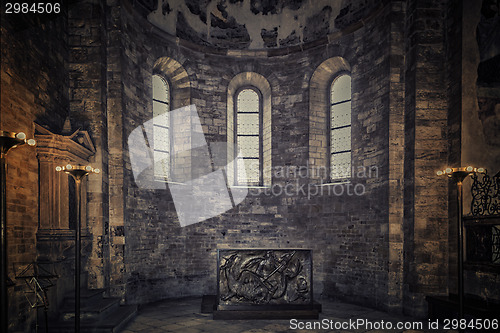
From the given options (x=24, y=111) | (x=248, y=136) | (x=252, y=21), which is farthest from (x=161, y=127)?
(x=24, y=111)

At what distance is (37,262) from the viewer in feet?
22.4

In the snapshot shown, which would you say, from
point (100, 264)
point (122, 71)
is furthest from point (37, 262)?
point (122, 71)

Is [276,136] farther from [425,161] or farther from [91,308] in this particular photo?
[91,308]

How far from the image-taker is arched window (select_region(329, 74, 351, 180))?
11258 mm

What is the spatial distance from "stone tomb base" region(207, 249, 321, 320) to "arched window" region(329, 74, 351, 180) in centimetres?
367

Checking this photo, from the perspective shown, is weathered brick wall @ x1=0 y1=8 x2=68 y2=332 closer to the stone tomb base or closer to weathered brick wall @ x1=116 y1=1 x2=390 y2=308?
weathered brick wall @ x1=116 y1=1 x2=390 y2=308

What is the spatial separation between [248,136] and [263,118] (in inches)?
30.4

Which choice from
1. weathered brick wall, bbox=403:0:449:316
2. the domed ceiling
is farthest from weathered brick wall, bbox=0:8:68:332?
weathered brick wall, bbox=403:0:449:316

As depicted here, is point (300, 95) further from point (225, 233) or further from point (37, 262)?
point (37, 262)

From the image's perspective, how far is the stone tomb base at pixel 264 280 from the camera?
8.30m

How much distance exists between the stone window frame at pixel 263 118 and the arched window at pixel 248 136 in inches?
4.5

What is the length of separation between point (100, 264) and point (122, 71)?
15.2ft

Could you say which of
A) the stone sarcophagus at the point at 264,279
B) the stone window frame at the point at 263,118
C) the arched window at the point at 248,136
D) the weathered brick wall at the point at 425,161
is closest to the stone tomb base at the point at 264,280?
the stone sarcophagus at the point at 264,279

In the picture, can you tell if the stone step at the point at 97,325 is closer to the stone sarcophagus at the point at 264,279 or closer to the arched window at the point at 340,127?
the stone sarcophagus at the point at 264,279
